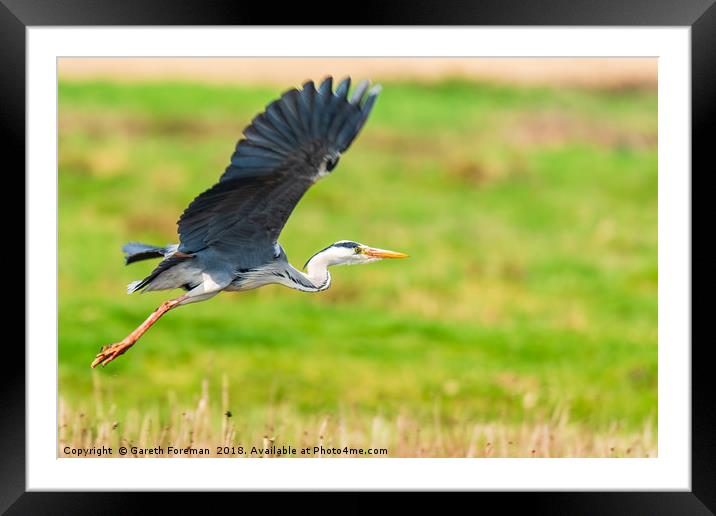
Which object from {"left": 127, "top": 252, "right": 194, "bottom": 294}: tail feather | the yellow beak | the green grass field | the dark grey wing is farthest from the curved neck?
the green grass field

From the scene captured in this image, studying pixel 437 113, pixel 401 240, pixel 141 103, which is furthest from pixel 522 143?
pixel 141 103

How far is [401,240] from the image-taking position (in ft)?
33.3

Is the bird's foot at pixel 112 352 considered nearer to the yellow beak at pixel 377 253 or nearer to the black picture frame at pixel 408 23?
the black picture frame at pixel 408 23

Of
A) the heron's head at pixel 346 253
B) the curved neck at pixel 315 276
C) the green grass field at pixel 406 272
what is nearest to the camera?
the curved neck at pixel 315 276

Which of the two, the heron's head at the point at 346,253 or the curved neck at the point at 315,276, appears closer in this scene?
the curved neck at the point at 315,276

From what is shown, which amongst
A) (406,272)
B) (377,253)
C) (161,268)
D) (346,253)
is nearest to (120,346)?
(161,268)

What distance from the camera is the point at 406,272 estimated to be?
32.2 ft

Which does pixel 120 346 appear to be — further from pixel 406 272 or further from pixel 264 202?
pixel 406 272

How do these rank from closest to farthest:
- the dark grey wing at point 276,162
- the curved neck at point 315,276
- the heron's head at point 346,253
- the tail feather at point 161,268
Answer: the dark grey wing at point 276,162, the tail feather at point 161,268, the curved neck at point 315,276, the heron's head at point 346,253

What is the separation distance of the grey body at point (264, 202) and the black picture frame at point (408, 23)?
1.39 feet

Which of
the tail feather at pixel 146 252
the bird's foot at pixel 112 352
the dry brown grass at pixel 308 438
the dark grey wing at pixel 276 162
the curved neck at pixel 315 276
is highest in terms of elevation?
the dark grey wing at pixel 276 162

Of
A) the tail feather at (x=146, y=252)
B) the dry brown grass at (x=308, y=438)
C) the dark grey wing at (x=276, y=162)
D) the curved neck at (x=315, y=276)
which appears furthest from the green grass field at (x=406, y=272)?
the dark grey wing at (x=276, y=162)

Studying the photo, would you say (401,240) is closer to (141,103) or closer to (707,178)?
(141,103)

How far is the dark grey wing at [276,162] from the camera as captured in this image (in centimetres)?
381
